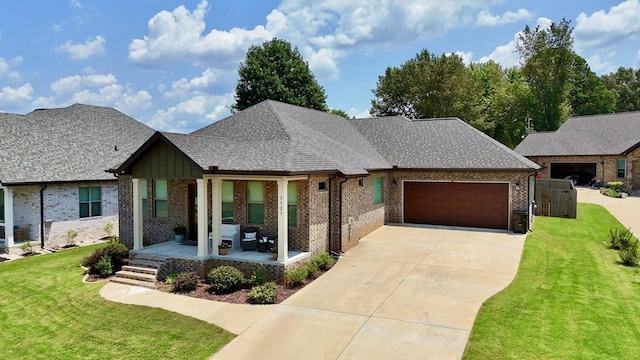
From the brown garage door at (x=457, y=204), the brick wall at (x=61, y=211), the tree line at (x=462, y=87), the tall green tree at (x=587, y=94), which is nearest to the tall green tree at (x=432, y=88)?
the tree line at (x=462, y=87)

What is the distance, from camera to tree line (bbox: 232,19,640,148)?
39.8 meters

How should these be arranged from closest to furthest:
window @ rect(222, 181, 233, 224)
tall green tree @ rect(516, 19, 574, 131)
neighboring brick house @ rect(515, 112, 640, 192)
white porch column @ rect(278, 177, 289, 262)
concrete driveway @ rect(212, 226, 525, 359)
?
1. concrete driveway @ rect(212, 226, 525, 359)
2. white porch column @ rect(278, 177, 289, 262)
3. window @ rect(222, 181, 233, 224)
4. neighboring brick house @ rect(515, 112, 640, 192)
5. tall green tree @ rect(516, 19, 574, 131)

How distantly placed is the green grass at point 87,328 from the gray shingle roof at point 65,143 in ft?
24.8

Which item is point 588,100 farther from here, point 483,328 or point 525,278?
point 483,328

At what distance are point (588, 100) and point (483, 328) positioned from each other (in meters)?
72.1

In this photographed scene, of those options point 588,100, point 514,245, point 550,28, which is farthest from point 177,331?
point 588,100

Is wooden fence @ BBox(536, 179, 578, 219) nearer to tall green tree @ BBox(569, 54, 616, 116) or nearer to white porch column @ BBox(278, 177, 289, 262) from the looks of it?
white porch column @ BBox(278, 177, 289, 262)

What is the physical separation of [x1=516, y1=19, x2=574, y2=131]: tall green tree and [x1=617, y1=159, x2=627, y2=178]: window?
20.2 meters

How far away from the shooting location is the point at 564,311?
9.01 m

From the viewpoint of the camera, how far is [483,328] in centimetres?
820

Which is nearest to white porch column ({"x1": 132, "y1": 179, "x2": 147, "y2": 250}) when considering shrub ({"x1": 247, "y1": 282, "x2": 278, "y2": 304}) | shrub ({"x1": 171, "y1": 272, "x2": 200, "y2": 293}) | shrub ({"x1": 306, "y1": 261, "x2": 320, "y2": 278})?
shrub ({"x1": 171, "y1": 272, "x2": 200, "y2": 293})

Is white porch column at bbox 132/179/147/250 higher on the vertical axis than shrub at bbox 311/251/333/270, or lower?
higher

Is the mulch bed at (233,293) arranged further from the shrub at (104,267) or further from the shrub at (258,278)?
the shrub at (104,267)

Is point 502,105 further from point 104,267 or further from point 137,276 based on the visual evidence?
Answer: point 104,267
